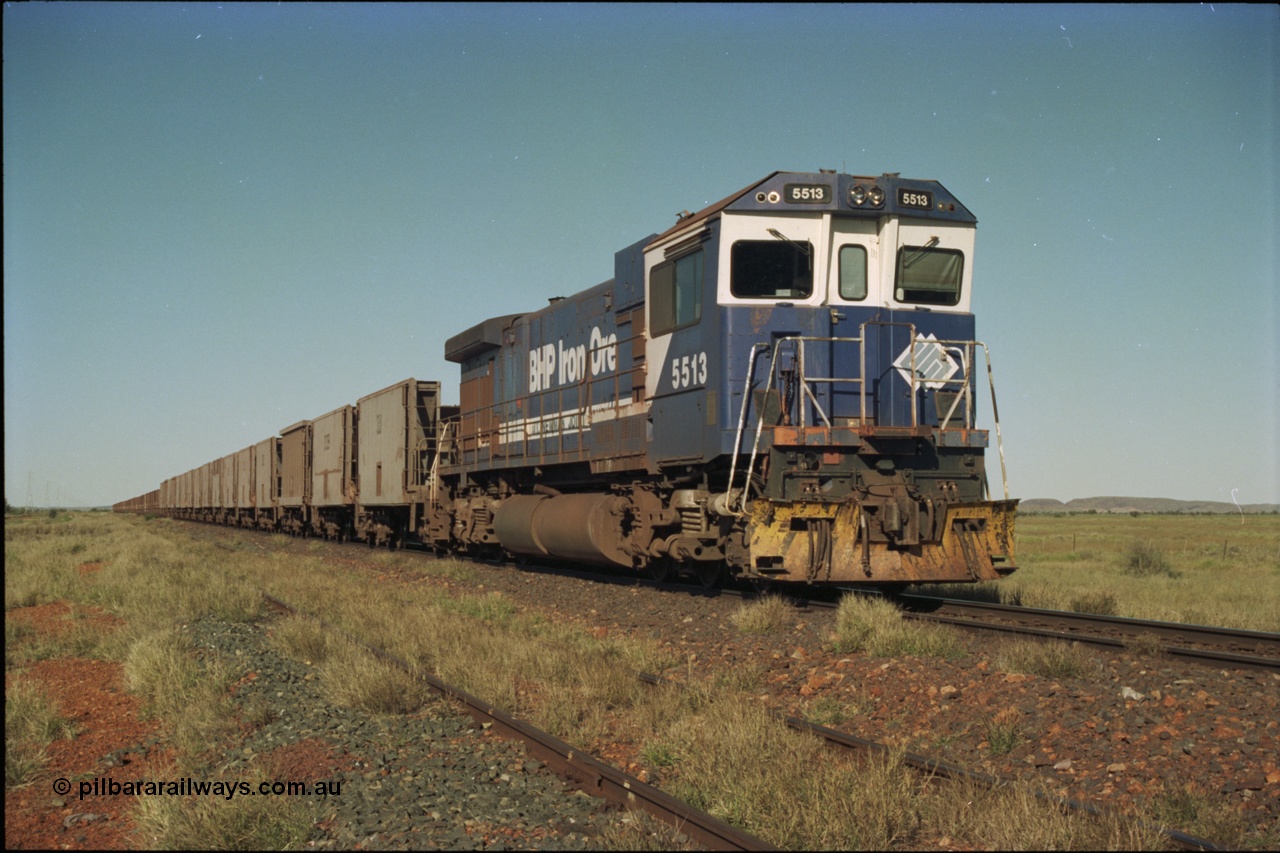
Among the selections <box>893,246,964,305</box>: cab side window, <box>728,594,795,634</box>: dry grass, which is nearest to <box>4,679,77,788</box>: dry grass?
<box>728,594,795,634</box>: dry grass

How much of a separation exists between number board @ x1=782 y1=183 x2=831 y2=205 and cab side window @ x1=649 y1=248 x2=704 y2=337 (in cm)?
122

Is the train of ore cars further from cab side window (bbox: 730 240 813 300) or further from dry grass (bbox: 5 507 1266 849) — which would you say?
dry grass (bbox: 5 507 1266 849)

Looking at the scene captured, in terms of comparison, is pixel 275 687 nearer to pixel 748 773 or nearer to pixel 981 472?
pixel 748 773

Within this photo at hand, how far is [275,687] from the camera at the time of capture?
803 cm

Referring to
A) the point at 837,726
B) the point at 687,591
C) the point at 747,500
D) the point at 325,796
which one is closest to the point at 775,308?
the point at 747,500

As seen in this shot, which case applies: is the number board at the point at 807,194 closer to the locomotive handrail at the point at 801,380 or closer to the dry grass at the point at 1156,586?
the locomotive handrail at the point at 801,380

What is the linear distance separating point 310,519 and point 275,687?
85.5ft

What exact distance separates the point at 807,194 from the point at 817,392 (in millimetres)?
2159

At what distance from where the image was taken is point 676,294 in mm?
12219

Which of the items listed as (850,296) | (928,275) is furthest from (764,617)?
(928,275)

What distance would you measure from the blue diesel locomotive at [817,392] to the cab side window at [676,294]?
0.03 meters

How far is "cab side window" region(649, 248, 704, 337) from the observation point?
11.7 meters

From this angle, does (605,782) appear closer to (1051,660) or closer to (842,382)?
(1051,660)

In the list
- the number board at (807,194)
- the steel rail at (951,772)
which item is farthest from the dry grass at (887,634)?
the number board at (807,194)
